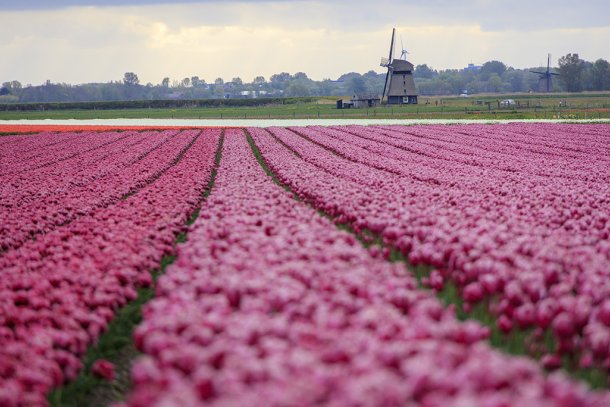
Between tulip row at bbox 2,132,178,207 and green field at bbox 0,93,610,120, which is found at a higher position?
green field at bbox 0,93,610,120

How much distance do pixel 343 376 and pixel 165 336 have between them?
1364mm

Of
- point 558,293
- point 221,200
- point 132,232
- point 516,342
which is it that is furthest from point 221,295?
point 221,200

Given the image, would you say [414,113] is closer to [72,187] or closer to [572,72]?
[72,187]

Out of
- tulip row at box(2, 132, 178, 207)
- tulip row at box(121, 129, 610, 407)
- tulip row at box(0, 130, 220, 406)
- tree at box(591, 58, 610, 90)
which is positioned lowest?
tulip row at box(2, 132, 178, 207)

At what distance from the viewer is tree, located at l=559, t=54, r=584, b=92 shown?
19025cm

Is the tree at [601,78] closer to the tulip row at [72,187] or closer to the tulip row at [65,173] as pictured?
the tulip row at [65,173]

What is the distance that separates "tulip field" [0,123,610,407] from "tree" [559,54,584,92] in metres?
191

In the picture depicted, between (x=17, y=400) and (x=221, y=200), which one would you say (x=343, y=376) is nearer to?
(x=17, y=400)

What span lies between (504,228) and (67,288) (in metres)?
5.31

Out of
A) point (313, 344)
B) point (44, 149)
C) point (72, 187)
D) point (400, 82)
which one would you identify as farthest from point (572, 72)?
point (313, 344)

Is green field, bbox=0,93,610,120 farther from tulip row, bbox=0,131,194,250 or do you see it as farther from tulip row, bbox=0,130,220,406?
tulip row, bbox=0,130,220,406

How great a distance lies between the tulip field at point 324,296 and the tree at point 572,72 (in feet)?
626

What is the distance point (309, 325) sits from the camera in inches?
177

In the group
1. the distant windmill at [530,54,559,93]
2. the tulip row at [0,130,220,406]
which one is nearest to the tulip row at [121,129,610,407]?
the tulip row at [0,130,220,406]
